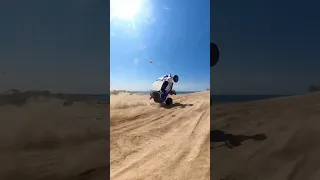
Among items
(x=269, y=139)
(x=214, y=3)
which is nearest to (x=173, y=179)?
(x=269, y=139)

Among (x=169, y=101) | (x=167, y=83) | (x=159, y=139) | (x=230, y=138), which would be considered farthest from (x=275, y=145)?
(x=169, y=101)

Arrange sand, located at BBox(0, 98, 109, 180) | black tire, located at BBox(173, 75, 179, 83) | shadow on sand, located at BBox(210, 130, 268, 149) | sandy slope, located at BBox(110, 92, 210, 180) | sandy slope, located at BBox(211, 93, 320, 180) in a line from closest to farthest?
sand, located at BBox(0, 98, 109, 180) → sandy slope, located at BBox(211, 93, 320, 180) → shadow on sand, located at BBox(210, 130, 268, 149) → sandy slope, located at BBox(110, 92, 210, 180) → black tire, located at BBox(173, 75, 179, 83)

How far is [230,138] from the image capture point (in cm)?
273

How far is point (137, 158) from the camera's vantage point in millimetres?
3527

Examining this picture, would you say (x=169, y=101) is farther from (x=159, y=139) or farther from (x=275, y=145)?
(x=275, y=145)

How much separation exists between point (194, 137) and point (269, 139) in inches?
72.8

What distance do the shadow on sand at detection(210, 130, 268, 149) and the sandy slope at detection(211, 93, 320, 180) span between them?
0.4 inches

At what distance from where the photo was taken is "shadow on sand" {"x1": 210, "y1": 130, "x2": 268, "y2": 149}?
2579 mm

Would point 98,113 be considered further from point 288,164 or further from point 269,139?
point 288,164

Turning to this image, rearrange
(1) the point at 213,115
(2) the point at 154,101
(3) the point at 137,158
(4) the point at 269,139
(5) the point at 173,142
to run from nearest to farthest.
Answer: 1. (4) the point at 269,139
2. (1) the point at 213,115
3. (3) the point at 137,158
4. (5) the point at 173,142
5. (2) the point at 154,101

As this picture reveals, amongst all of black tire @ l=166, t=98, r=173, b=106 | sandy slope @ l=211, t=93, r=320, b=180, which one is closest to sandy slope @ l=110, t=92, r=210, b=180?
black tire @ l=166, t=98, r=173, b=106

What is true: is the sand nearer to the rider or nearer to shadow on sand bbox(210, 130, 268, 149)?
shadow on sand bbox(210, 130, 268, 149)

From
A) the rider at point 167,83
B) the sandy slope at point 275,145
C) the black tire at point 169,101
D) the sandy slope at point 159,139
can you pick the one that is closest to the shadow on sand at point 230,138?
the sandy slope at point 275,145

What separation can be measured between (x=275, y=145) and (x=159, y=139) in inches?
88.9
